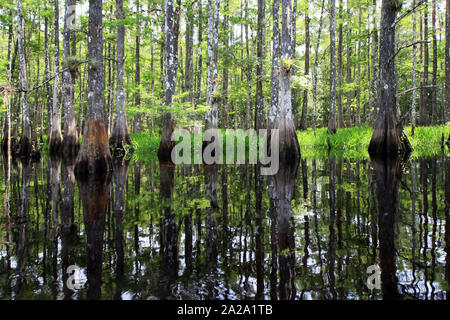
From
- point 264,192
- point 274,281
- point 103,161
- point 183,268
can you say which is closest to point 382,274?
point 274,281

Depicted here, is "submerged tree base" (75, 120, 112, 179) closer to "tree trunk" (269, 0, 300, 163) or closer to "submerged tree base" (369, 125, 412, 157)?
"tree trunk" (269, 0, 300, 163)

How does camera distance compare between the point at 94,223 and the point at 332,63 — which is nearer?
the point at 94,223

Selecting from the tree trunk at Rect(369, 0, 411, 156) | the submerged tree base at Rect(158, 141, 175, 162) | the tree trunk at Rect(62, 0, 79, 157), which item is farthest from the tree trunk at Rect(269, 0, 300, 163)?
the tree trunk at Rect(62, 0, 79, 157)

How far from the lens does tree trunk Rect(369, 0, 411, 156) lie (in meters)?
11.2

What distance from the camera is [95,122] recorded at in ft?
29.4

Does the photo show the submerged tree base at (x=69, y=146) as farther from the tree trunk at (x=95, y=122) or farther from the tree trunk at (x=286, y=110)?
the tree trunk at (x=286, y=110)

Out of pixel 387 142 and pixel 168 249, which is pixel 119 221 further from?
pixel 387 142

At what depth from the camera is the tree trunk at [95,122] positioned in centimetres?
877

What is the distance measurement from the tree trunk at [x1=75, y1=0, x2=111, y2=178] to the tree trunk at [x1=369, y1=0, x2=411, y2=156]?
906 cm

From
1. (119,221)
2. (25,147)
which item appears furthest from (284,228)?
(25,147)

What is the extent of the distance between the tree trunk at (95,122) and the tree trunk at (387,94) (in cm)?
906

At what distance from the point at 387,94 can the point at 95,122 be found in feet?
31.3
